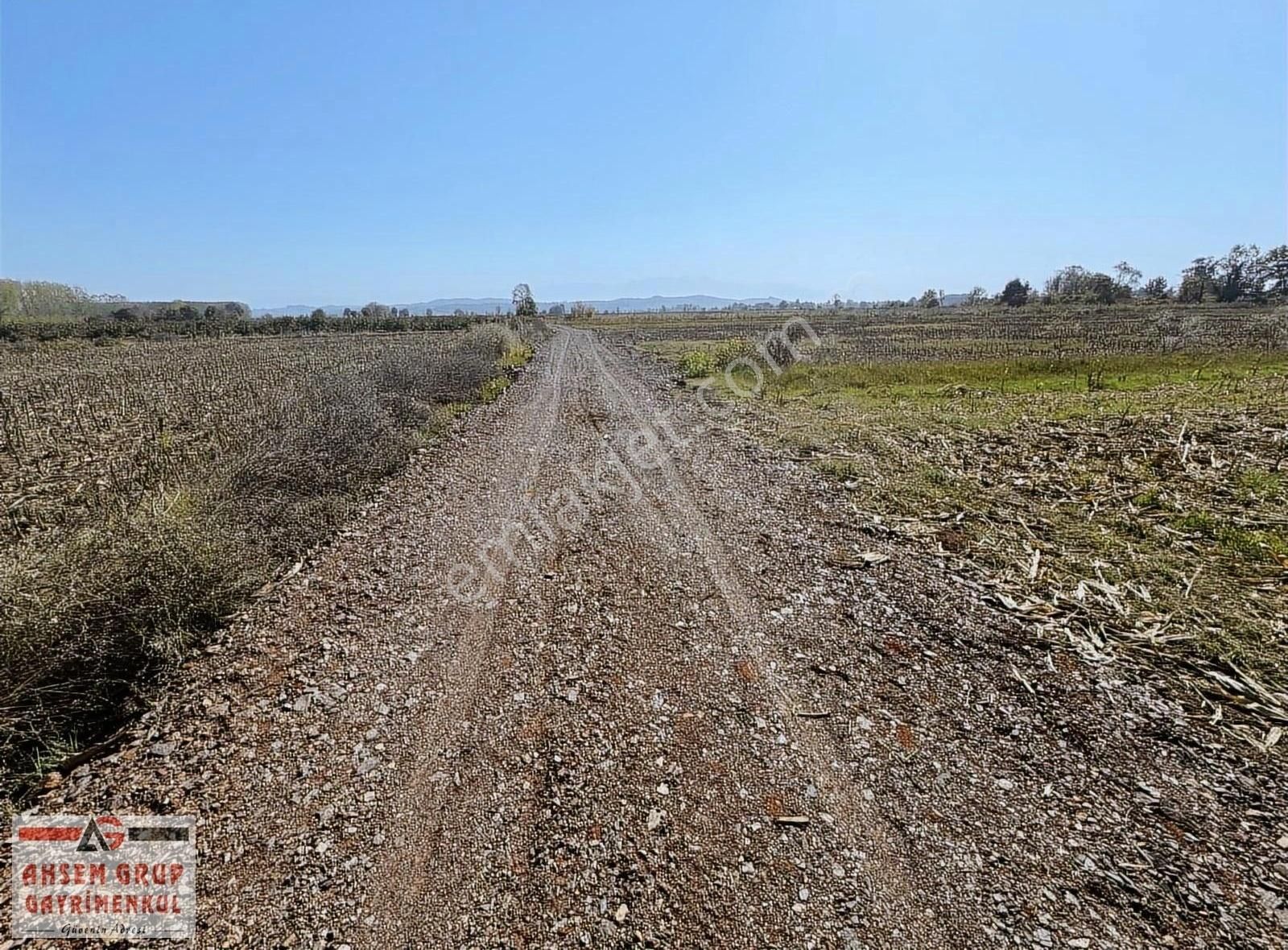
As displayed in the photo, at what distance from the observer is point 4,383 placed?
1909 centimetres

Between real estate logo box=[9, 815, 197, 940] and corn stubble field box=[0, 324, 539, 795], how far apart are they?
62 cm

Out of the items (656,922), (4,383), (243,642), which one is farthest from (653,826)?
(4,383)

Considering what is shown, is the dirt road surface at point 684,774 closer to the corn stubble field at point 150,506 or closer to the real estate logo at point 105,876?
the real estate logo at point 105,876

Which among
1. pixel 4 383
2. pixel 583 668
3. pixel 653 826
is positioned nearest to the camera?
pixel 653 826

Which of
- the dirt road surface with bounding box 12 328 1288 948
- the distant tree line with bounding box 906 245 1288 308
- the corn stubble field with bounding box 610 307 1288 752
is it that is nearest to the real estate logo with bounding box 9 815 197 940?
the dirt road surface with bounding box 12 328 1288 948

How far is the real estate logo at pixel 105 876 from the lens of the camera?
7.80 feet

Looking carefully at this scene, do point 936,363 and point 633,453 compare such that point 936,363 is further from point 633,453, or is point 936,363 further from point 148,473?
point 148,473

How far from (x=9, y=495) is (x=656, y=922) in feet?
34.6

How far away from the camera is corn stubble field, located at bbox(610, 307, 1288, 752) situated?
4.28 meters

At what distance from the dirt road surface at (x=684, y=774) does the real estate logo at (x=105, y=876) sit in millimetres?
102

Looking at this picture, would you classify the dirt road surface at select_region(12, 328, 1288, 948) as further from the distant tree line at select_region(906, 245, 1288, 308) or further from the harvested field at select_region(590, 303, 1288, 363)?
the distant tree line at select_region(906, 245, 1288, 308)

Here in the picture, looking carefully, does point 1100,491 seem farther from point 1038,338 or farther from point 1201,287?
point 1201,287

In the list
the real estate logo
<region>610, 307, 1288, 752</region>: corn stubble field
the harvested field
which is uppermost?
the harvested field

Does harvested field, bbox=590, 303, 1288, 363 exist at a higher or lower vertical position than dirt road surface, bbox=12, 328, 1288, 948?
higher
